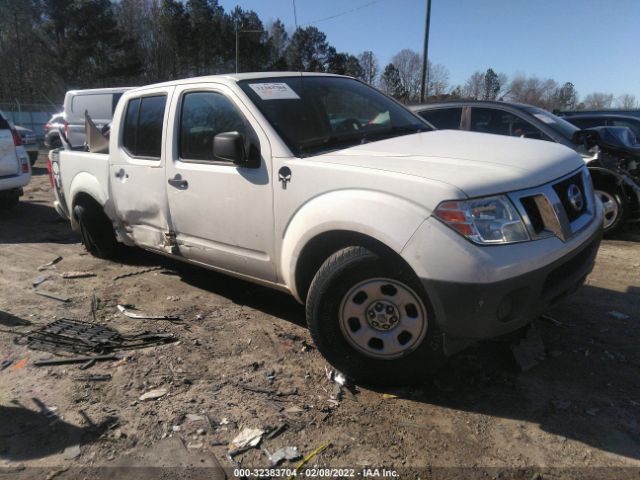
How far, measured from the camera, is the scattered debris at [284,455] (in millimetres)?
2393

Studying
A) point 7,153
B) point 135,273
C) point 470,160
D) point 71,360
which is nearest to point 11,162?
point 7,153

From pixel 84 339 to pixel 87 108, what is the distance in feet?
40.2

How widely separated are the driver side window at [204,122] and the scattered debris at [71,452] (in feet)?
6.75

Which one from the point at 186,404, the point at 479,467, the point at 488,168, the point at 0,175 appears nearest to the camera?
the point at 479,467

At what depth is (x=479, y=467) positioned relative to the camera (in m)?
2.30

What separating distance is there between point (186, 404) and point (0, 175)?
699cm

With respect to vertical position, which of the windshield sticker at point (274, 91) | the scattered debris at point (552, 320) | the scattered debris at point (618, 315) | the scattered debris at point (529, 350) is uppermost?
the windshield sticker at point (274, 91)

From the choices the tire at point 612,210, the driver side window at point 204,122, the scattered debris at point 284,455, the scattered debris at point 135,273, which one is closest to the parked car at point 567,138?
the tire at point 612,210

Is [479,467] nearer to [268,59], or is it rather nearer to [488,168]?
[488,168]

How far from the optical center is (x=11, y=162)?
8094 millimetres

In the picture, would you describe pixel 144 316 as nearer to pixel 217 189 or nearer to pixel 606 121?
pixel 217 189

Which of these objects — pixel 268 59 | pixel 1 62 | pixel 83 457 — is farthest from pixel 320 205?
pixel 1 62

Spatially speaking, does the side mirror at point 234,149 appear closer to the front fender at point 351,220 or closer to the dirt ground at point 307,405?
the front fender at point 351,220

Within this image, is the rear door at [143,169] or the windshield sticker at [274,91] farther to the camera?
the rear door at [143,169]
